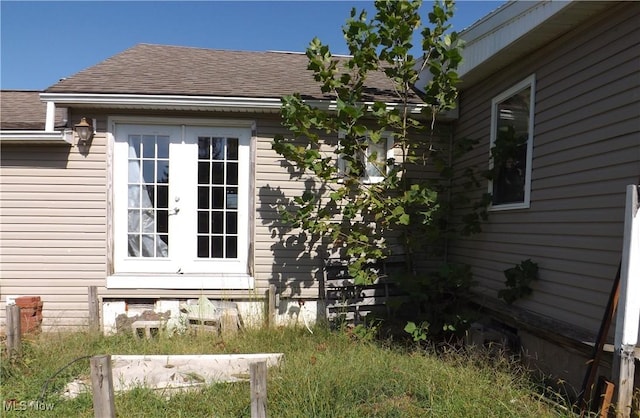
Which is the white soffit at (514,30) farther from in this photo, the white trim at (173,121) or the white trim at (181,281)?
the white trim at (181,281)

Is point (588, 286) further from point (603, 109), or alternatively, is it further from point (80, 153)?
point (80, 153)

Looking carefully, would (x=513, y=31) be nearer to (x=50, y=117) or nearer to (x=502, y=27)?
(x=502, y=27)

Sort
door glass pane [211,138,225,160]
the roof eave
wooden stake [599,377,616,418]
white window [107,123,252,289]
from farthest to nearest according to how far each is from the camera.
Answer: door glass pane [211,138,225,160], white window [107,123,252,289], the roof eave, wooden stake [599,377,616,418]

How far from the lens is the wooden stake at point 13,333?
12.5 feet

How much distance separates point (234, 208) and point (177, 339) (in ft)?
5.97

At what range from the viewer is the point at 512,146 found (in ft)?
14.1

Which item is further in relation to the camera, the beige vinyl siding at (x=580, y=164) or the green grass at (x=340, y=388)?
the beige vinyl siding at (x=580, y=164)

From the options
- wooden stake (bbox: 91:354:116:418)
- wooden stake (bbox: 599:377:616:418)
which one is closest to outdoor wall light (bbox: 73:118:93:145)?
wooden stake (bbox: 91:354:116:418)

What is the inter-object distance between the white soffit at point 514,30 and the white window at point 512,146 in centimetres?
38

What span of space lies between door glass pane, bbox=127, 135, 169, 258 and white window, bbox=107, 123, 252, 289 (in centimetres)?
1

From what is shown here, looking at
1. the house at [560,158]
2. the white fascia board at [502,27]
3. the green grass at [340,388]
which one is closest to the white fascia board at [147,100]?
the white fascia board at [502,27]

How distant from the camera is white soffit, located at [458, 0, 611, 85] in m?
3.32

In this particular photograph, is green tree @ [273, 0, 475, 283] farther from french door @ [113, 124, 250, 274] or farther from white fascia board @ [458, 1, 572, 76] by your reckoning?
french door @ [113, 124, 250, 274]

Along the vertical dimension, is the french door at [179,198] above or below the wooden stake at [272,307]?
above
